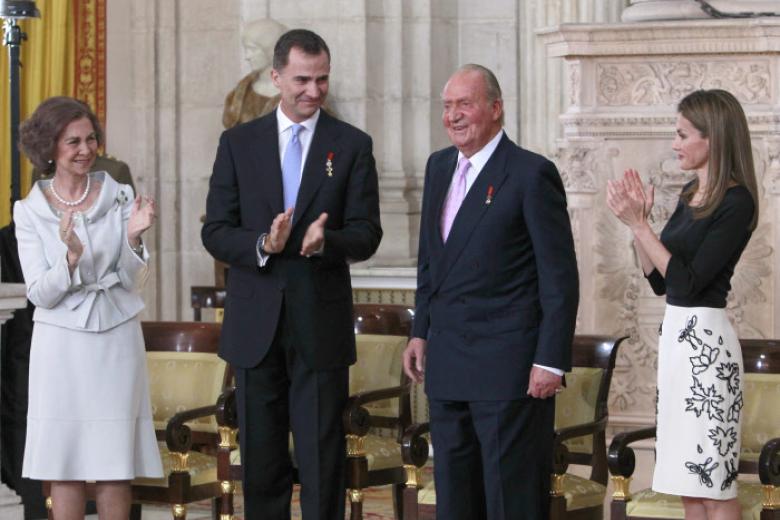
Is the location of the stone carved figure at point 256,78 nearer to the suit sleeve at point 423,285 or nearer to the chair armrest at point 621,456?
the suit sleeve at point 423,285

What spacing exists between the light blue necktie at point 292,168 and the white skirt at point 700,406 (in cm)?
122

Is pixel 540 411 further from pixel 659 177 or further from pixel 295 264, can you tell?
pixel 659 177

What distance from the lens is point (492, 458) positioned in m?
4.66

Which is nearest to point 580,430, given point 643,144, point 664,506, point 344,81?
point 664,506

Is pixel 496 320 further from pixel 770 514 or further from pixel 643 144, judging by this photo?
pixel 643 144

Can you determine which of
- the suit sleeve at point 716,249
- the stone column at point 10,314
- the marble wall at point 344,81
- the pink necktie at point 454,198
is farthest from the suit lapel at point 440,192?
the marble wall at point 344,81

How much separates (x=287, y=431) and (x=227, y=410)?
1.72ft

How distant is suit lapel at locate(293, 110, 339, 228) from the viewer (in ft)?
16.9

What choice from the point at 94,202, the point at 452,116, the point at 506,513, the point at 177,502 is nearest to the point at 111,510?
the point at 177,502

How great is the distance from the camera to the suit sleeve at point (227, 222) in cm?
505

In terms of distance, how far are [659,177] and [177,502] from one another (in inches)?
98.2

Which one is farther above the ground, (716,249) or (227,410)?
(716,249)

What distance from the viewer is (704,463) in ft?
15.8

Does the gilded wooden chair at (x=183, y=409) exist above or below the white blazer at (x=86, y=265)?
below
